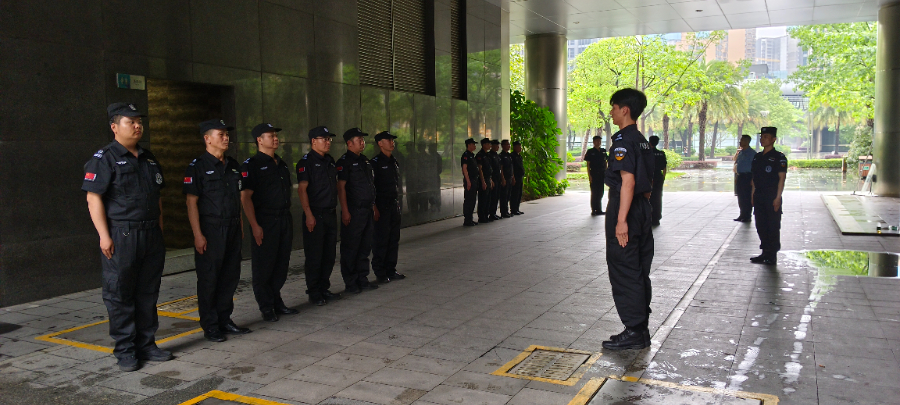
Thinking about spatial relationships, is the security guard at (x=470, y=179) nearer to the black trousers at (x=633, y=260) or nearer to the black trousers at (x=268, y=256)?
the black trousers at (x=268, y=256)

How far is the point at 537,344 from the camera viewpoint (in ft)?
16.3

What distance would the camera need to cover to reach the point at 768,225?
7.98m

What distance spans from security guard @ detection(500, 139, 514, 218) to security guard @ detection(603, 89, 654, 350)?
9.10 meters

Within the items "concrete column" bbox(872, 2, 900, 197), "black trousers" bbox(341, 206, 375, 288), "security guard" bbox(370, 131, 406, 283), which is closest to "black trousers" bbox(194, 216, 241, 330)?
"black trousers" bbox(341, 206, 375, 288)

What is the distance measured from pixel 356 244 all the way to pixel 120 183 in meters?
2.81

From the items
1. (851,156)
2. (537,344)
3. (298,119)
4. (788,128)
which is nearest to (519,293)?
(537,344)

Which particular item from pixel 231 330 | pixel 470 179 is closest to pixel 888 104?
pixel 470 179

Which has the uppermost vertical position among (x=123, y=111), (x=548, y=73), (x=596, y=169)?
(x=548, y=73)

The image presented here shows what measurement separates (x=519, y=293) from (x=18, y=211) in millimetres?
5067

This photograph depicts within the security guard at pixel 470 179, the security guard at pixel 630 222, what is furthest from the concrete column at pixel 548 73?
the security guard at pixel 630 222

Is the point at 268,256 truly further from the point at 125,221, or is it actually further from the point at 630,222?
the point at 630,222

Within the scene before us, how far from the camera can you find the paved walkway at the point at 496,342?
4.02 metres

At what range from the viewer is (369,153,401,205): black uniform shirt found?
295 inches

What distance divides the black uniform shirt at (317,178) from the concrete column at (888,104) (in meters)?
16.5
